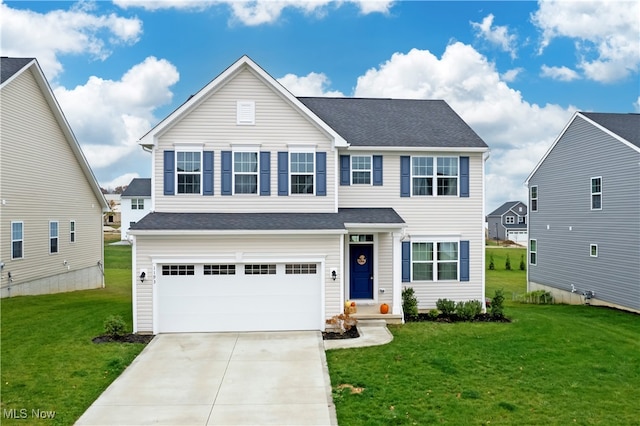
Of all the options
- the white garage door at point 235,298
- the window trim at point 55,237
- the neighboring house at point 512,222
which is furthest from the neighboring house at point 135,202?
the neighboring house at point 512,222

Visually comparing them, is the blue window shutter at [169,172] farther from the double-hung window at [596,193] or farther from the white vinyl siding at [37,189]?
the double-hung window at [596,193]

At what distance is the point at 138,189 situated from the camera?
166ft

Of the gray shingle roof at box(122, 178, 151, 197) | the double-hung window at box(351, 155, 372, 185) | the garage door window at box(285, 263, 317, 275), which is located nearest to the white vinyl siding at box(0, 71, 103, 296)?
the garage door window at box(285, 263, 317, 275)

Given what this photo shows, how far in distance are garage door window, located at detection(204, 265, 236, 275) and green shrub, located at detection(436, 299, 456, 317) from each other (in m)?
7.19

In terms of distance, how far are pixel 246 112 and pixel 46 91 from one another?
11.5 metres

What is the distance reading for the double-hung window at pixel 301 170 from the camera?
15344 millimetres

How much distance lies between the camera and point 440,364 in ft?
34.1

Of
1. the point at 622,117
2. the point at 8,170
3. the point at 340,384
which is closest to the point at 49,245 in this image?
the point at 8,170

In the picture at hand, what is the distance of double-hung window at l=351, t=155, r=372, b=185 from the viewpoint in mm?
16641

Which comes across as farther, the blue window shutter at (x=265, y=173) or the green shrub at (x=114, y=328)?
the blue window shutter at (x=265, y=173)

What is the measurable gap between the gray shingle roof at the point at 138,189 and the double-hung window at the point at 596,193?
141ft

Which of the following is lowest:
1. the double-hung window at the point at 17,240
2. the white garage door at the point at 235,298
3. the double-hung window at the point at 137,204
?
the white garage door at the point at 235,298

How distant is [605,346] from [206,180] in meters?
12.8

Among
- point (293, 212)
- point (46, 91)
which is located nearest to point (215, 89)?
point (293, 212)
